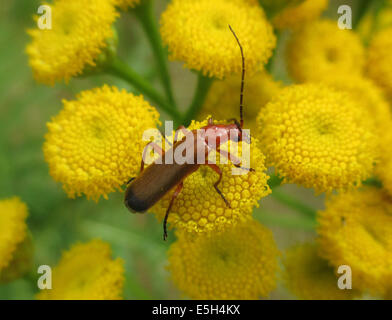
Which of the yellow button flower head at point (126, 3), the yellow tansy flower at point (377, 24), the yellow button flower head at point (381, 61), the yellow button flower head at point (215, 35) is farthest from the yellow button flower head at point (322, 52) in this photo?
the yellow button flower head at point (126, 3)

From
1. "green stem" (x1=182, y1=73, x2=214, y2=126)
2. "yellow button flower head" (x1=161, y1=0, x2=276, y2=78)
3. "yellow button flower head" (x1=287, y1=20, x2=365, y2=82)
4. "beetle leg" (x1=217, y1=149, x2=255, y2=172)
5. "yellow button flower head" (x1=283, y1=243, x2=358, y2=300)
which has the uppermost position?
"yellow button flower head" (x1=287, y1=20, x2=365, y2=82)

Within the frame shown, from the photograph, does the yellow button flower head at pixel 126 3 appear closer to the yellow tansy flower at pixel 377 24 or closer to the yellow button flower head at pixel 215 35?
the yellow button flower head at pixel 215 35

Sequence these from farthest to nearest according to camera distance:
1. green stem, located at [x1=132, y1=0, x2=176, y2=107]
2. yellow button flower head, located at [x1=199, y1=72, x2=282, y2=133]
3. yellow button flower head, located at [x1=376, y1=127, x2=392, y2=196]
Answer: green stem, located at [x1=132, y1=0, x2=176, y2=107]
yellow button flower head, located at [x1=199, y1=72, x2=282, y2=133]
yellow button flower head, located at [x1=376, y1=127, x2=392, y2=196]

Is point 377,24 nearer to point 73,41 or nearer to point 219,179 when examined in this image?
point 219,179

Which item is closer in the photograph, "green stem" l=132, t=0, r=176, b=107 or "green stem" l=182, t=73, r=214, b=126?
"green stem" l=182, t=73, r=214, b=126

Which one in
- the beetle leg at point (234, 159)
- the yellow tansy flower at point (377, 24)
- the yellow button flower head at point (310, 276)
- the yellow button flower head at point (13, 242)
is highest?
the yellow tansy flower at point (377, 24)

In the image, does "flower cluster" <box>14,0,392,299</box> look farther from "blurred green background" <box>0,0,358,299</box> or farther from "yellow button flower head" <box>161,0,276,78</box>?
"blurred green background" <box>0,0,358,299</box>

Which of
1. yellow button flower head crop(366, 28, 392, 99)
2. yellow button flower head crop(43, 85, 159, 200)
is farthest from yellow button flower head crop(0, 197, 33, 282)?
yellow button flower head crop(366, 28, 392, 99)

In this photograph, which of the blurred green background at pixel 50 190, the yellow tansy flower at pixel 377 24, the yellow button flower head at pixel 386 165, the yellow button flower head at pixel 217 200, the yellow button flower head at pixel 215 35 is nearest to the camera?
the yellow button flower head at pixel 217 200

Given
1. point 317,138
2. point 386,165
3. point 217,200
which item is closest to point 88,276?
point 217,200
